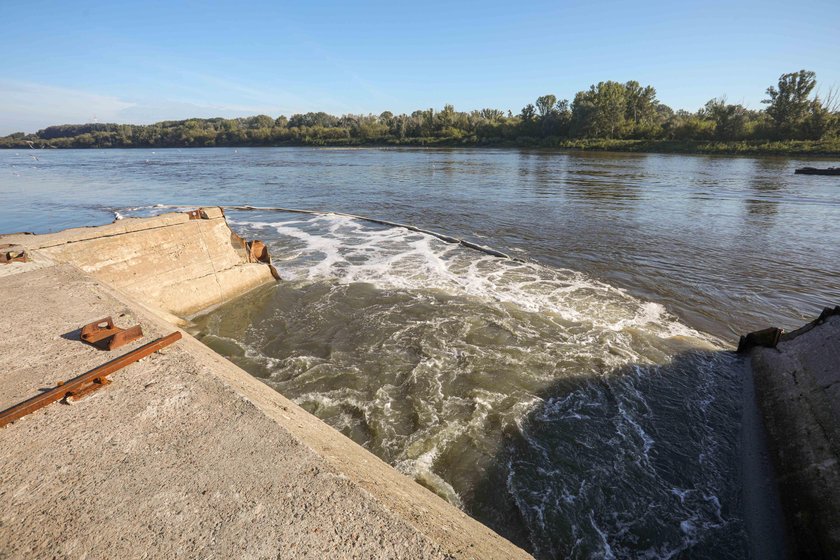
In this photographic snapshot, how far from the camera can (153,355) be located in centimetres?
383

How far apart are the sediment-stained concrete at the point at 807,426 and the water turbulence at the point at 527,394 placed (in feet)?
1.53

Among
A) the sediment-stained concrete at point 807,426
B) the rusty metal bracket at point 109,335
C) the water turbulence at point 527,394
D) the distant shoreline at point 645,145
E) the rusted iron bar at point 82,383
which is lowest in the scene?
the water turbulence at point 527,394

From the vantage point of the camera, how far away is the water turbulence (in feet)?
14.1

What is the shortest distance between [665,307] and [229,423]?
9997mm

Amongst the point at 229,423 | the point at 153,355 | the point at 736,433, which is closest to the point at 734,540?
the point at 736,433

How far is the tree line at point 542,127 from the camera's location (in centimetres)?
7294

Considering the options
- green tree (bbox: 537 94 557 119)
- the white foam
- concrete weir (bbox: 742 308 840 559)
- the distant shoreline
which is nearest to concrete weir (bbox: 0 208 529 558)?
concrete weir (bbox: 742 308 840 559)

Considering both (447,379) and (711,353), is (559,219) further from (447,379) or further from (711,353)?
(447,379)

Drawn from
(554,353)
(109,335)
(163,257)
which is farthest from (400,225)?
(109,335)

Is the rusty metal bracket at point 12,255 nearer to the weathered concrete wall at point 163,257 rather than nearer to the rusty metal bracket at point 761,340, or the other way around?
the weathered concrete wall at point 163,257

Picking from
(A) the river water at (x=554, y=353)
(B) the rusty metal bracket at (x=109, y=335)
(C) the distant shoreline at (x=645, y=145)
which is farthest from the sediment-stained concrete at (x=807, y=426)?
(C) the distant shoreline at (x=645, y=145)

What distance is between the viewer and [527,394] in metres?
6.15

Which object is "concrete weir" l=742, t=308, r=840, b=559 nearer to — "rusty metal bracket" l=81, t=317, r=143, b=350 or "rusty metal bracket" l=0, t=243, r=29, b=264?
"rusty metal bracket" l=81, t=317, r=143, b=350

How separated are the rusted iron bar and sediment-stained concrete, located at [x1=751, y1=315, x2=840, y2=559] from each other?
6.63 metres
